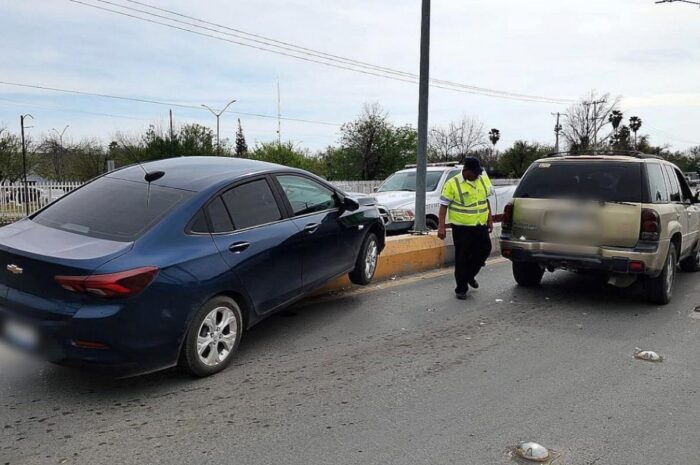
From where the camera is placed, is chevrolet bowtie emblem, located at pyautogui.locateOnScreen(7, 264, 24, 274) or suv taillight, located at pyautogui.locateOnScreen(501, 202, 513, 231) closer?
chevrolet bowtie emblem, located at pyautogui.locateOnScreen(7, 264, 24, 274)

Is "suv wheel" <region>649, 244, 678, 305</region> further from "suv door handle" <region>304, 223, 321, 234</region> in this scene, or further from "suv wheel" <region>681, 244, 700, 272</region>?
"suv door handle" <region>304, 223, 321, 234</region>

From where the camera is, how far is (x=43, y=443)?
3318 millimetres

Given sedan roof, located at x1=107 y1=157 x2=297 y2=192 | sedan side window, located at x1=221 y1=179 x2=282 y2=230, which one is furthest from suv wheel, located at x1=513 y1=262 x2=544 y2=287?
sedan side window, located at x1=221 y1=179 x2=282 y2=230

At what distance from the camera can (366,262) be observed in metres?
6.89

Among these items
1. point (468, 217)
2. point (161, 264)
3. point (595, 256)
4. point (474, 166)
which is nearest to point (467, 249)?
point (468, 217)

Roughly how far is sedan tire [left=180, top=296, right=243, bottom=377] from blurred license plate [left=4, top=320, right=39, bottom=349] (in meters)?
0.97

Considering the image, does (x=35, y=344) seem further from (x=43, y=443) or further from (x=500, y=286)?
(x=500, y=286)

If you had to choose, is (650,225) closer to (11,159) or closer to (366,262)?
(366,262)

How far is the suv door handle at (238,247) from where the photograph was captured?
4.44 metres

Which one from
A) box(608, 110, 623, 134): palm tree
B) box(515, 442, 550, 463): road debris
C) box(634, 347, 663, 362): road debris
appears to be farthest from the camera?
Answer: box(608, 110, 623, 134): palm tree

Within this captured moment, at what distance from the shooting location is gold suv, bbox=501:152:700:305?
6.29 meters

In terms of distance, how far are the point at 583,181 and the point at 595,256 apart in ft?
3.12

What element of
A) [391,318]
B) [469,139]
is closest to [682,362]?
A: [391,318]

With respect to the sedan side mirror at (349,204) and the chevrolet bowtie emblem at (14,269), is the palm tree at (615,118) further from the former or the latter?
the chevrolet bowtie emblem at (14,269)
